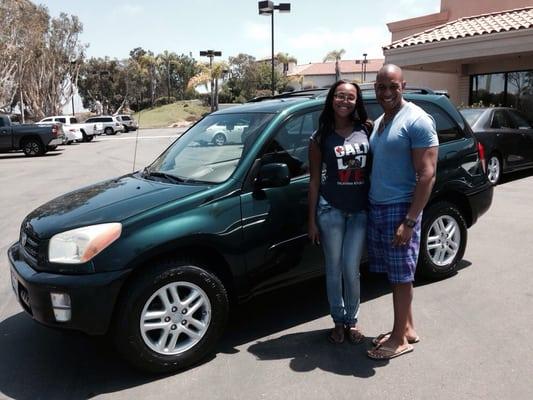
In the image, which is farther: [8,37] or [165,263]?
[8,37]

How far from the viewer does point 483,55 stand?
48.0 feet

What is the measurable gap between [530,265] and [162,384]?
12.7 ft

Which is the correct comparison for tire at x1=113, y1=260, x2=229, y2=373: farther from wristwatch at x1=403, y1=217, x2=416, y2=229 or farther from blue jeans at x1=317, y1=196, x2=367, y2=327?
wristwatch at x1=403, y1=217, x2=416, y2=229

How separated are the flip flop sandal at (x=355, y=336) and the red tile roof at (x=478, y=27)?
12603 mm

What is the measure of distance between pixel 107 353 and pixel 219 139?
6.01ft

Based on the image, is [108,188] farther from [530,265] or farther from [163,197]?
[530,265]

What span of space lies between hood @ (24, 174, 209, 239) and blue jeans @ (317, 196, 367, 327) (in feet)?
2.84

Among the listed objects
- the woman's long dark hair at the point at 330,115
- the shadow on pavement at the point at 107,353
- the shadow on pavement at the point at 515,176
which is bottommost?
the shadow on pavement at the point at 107,353

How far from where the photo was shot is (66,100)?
55.2m

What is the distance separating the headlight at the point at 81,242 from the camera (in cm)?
311

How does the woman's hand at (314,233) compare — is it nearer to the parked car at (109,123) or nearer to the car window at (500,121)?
the car window at (500,121)

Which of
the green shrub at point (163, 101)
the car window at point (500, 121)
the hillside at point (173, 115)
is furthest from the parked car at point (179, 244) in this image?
the green shrub at point (163, 101)

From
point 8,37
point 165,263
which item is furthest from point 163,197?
point 8,37

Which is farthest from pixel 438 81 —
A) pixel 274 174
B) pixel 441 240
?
pixel 274 174
